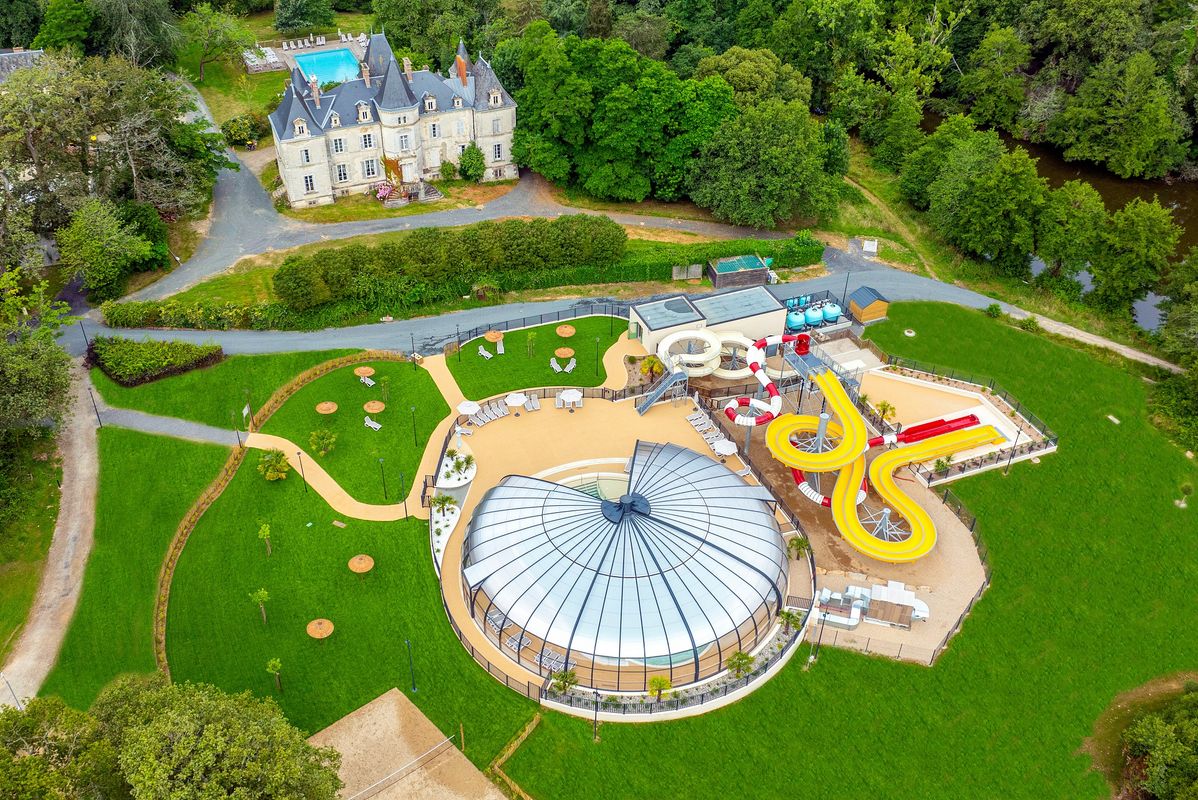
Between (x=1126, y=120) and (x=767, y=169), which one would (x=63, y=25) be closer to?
(x=767, y=169)

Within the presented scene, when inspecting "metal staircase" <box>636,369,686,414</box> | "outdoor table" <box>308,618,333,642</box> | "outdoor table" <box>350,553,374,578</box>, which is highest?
"metal staircase" <box>636,369,686,414</box>

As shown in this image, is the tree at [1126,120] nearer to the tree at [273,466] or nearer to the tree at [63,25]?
the tree at [273,466]

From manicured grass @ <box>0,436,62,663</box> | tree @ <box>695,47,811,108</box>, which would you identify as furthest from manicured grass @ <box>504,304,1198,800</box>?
tree @ <box>695,47,811,108</box>

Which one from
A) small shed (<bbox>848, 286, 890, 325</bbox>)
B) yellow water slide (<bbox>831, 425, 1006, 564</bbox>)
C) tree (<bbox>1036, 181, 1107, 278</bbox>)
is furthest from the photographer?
tree (<bbox>1036, 181, 1107, 278</bbox>)

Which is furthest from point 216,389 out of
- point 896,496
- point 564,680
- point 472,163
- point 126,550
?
point 896,496

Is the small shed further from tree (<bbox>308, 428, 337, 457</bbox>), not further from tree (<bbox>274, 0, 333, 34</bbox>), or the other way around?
tree (<bbox>274, 0, 333, 34</bbox>)

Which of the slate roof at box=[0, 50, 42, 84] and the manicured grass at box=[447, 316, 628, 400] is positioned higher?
the slate roof at box=[0, 50, 42, 84]

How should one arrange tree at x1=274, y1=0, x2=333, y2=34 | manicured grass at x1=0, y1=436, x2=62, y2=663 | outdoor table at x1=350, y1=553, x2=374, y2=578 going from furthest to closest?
tree at x1=274, y1=0, x2=333, y2=34, outdoor table at x1=350, y1=553, x2=374, y2=578, manicured grass at x1=0, y1=436, x2=62, y2=663

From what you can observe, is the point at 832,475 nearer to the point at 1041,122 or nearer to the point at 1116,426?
the point at 1116,426
